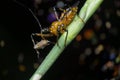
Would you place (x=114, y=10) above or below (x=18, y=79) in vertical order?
above

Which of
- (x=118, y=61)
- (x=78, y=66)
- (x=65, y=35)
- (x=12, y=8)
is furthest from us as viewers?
(x=118, y=61)

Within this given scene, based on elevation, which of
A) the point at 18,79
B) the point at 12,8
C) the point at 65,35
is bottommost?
the point at 65,35

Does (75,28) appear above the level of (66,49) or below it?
below

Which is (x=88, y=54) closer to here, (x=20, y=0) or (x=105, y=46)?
(x=105, y=46)

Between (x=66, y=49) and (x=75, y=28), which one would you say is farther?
(x=66, y=49)

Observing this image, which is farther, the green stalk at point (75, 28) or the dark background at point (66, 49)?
the dark background at point (66, 49)

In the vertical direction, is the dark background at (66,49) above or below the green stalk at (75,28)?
above

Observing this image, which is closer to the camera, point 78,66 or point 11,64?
point 11,64

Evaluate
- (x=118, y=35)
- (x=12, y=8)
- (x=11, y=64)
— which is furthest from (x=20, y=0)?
(x=118, y=35)
